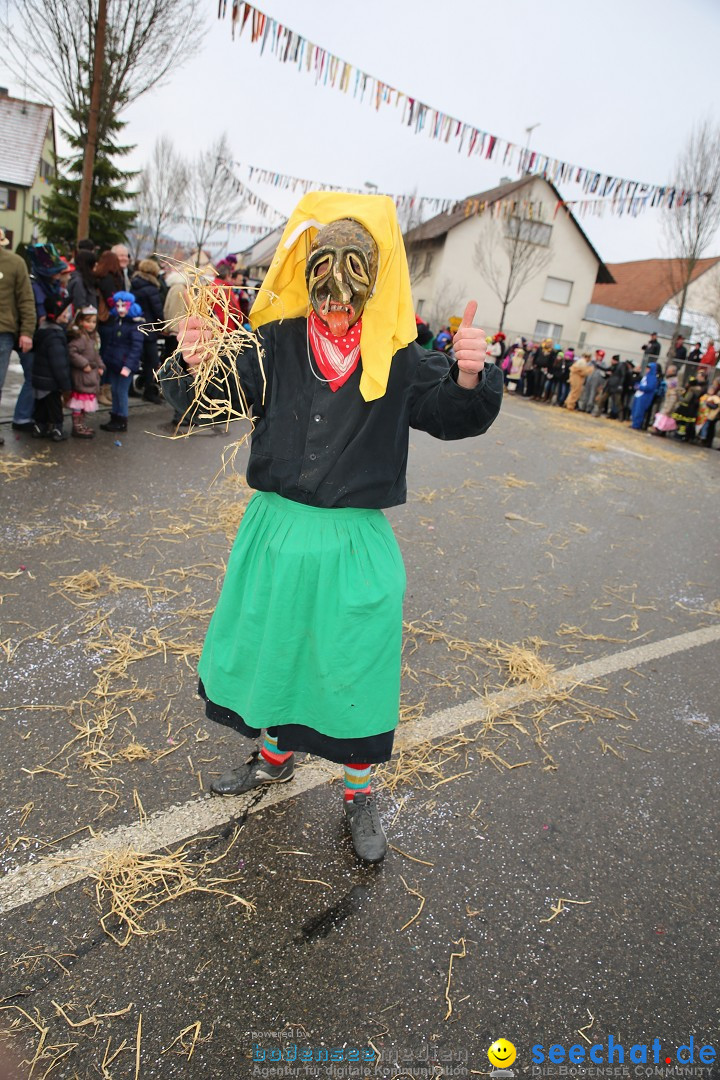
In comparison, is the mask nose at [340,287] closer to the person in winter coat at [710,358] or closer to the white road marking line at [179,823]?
the white road marking line at [179,823]

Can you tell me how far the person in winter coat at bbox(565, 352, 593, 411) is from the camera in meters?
18.7

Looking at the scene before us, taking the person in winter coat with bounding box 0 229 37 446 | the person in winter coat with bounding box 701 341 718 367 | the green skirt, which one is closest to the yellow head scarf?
the green skirt

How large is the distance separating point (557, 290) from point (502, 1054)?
37.4 metres

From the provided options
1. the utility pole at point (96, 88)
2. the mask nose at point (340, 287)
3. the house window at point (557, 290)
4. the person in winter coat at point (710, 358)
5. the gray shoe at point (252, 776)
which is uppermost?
the house window at point (557, 290)

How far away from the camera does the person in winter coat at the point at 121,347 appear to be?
7.50 metres

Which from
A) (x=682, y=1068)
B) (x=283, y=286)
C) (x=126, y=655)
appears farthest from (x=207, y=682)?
(x=682, y=1068)

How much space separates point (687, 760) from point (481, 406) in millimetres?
2339

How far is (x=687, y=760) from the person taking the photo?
329 cm

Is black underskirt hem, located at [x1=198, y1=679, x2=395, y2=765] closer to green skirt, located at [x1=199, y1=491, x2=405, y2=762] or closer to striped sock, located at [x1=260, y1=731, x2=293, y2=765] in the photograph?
green skirt, located at [x1=199, y1=491, x2=405, y2=762]

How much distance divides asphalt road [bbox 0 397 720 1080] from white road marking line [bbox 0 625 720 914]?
0.01m

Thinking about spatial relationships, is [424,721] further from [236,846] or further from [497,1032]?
A: [497,1032]

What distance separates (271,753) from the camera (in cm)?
267

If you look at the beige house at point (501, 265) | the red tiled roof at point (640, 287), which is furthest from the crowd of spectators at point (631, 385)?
the red tiled roof at point (640, 287)

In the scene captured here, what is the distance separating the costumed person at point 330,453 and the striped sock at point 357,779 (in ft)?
0.54
